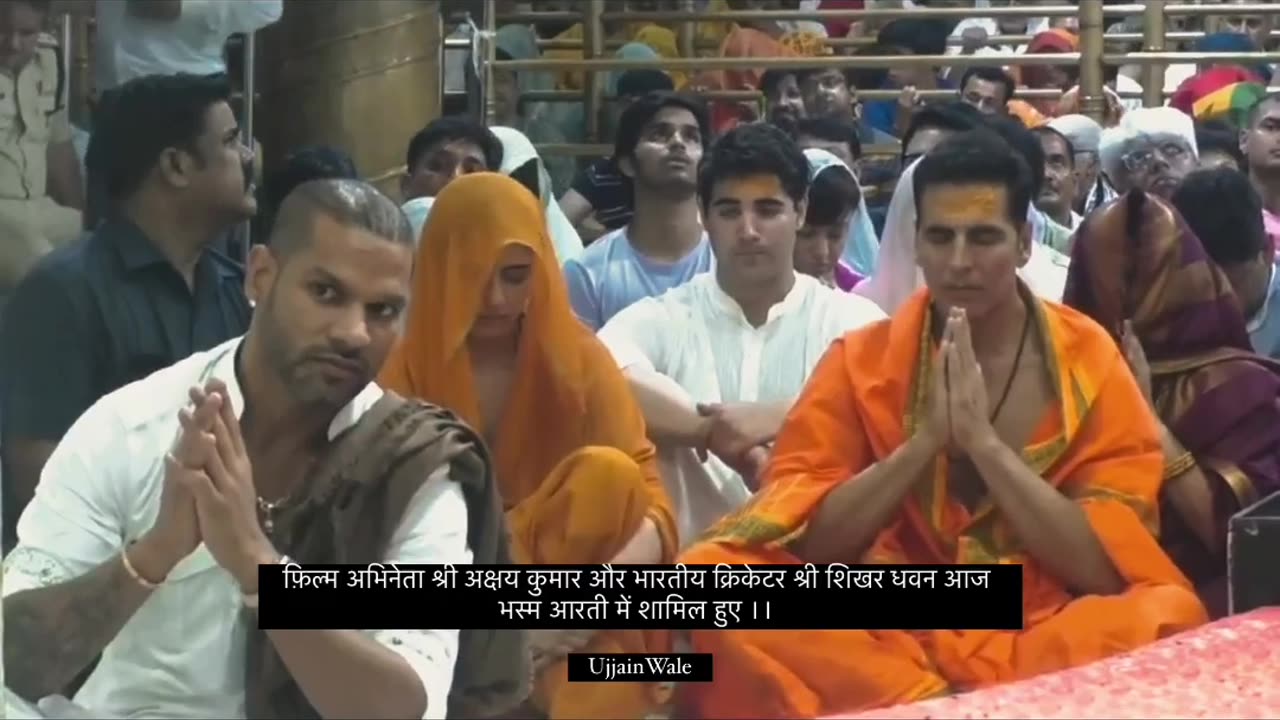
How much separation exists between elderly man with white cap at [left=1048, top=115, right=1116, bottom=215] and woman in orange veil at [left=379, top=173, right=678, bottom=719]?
0.92 m

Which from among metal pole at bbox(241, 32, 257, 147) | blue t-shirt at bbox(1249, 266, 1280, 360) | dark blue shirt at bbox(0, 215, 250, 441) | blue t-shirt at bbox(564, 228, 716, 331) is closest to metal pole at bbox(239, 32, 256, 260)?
metal pole at bbox(241, 32, 257, 147)

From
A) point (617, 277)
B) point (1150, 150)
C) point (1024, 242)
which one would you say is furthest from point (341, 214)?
point (1150, 150)

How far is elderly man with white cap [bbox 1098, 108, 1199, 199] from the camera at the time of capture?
3.02 metres

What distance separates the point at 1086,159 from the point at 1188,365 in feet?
3.07

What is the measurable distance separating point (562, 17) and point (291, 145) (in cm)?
187

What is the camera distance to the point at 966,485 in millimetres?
2207

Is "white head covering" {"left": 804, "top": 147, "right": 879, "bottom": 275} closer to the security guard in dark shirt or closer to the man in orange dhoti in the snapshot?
the man in orange dhoti

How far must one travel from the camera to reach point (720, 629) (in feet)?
7.08

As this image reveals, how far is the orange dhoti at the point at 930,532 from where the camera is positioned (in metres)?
2.16

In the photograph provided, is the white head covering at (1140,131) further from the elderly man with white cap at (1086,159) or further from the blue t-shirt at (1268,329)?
the blue t-shirt at (1268,329)

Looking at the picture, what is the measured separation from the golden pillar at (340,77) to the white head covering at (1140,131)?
1152 millimetres

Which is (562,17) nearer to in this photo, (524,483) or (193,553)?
(524,483)

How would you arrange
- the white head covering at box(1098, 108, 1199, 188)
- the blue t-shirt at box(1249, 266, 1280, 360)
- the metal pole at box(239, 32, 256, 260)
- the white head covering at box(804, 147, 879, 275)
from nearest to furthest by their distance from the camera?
the metal pole at box(239, 32, 256, 260)
the blue t-shirt at box(1249, 266, 1280, 360)
the white head covering at box(804, 147, 879, 275)
the white head covering at box(1098, 108, 1199, 188)

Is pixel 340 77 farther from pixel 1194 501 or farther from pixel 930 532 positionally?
pixel 1194 501
